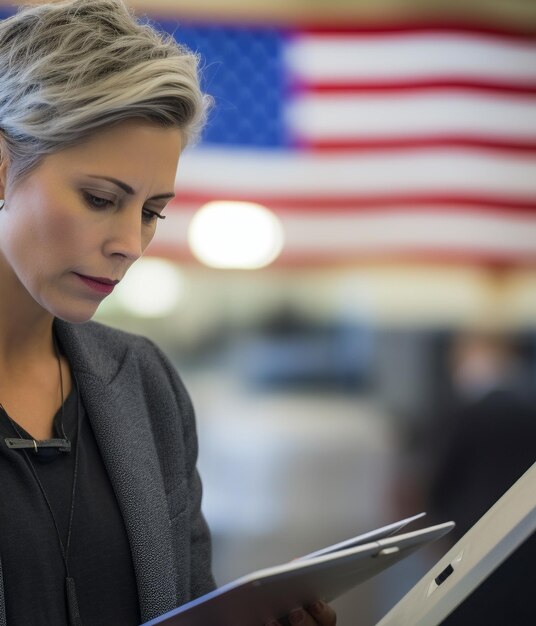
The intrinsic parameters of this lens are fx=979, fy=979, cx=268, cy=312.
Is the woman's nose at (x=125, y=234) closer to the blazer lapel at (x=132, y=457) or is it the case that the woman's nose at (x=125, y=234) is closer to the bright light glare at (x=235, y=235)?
the blazer lapel at (x=132, y=457)

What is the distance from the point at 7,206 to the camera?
3.43 feet

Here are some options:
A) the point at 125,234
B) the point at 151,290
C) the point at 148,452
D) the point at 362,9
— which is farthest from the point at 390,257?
the point at 125,234

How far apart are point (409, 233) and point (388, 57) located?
0.70 m

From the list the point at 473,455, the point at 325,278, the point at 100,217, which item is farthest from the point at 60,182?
the point at 325,278

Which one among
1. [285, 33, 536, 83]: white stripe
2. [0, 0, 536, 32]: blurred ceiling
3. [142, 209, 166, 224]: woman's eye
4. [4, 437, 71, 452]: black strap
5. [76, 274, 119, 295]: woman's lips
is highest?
[0, 0, 536, 32]: blurred ceiling

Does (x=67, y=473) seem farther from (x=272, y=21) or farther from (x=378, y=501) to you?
(x=378, y=501)

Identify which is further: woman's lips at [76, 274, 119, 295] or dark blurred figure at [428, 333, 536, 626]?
dark blurred figure at [428, 333, 536, 626]

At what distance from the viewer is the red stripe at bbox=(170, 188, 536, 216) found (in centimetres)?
385

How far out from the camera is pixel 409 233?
3848 millimetres

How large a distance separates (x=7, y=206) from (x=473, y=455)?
4.17 ft

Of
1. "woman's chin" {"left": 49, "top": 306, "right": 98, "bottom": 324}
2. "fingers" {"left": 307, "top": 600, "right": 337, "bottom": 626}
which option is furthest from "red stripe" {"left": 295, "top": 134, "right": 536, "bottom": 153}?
"fingers" {"left": 307, "top": 600, "right": 337, "bottom": 626}

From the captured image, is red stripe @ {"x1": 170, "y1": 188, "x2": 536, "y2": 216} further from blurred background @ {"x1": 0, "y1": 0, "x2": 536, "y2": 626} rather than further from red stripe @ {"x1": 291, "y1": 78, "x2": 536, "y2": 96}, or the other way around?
red stripe @ {"x1": 291, "y1": 78, "x2": 536, "y2": 96}

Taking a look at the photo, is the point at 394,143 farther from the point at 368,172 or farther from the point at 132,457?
the point at 132,457

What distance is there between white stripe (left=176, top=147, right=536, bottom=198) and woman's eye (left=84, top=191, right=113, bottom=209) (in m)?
2.77
